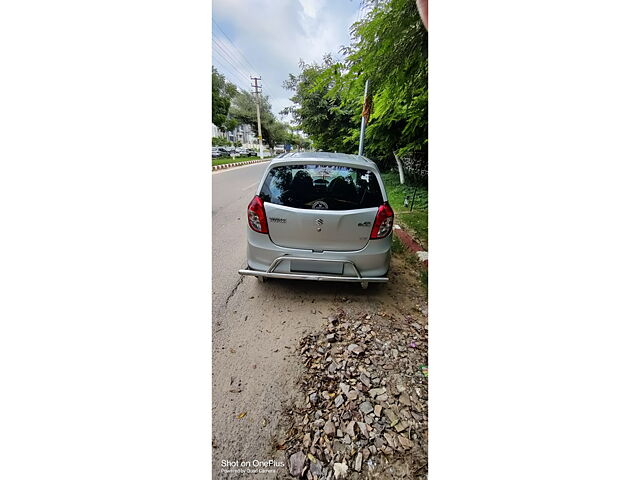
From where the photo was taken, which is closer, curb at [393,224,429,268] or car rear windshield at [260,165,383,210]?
car rear windshield at [260,165,383,210]

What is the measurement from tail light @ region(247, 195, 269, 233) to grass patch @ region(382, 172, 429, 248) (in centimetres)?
103

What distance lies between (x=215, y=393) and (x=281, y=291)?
83 cm

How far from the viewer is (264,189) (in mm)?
1820

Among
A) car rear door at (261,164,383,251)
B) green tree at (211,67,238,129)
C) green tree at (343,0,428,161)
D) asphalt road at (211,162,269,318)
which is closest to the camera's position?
green tree at (211,67,238,129)

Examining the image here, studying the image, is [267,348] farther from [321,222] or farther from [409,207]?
[409,207]

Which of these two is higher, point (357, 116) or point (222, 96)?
point (357, 116)

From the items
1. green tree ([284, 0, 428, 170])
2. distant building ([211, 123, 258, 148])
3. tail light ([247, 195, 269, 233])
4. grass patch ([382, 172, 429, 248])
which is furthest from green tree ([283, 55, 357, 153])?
tail light ([247, 195, 269, 233])

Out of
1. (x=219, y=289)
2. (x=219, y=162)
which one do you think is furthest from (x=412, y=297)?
(x=219, y=162)

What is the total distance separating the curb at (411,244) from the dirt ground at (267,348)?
0.39 ft

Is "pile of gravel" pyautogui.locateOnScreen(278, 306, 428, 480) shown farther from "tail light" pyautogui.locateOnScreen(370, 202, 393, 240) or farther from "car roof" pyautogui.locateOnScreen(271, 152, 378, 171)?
"car roof" pyautogui.locateOnScreen(271, 152, 378, 171)

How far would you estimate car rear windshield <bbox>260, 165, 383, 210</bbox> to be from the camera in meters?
1.74

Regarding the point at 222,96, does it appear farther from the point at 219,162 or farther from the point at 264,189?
the point at 264,189

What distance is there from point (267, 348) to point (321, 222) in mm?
908

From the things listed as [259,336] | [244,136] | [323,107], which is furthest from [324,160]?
[259,336]
